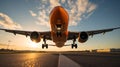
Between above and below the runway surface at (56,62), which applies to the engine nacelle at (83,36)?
above

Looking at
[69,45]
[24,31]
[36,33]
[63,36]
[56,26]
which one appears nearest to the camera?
[56,26]

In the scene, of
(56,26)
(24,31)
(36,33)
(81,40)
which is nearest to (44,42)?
(24,31)

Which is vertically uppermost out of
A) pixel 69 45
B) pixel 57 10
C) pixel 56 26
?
pixel 57 10

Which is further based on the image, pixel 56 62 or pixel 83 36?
pixel 83 36

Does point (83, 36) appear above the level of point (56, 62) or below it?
above

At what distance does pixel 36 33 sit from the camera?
1961cm

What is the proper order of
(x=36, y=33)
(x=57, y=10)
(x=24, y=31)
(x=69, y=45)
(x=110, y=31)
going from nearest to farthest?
(x=57, y=10), (x=36, y=33), (x=24, y=31), (x=110, y=31), (x=69, y=45)

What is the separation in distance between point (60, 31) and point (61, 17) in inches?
97.6

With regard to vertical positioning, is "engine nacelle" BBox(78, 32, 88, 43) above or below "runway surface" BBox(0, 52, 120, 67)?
above

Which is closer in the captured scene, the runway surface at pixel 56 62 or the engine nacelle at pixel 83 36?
the runway surface at pixel 56 62

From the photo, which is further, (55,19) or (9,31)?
A: (9,31)

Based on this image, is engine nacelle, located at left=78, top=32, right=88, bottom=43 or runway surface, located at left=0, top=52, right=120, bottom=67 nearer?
runway surface, located at left=0, top=52, right=120, bottom=67

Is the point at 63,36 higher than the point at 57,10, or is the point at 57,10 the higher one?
the point at 57,10

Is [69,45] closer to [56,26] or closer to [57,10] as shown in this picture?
[56,26]
